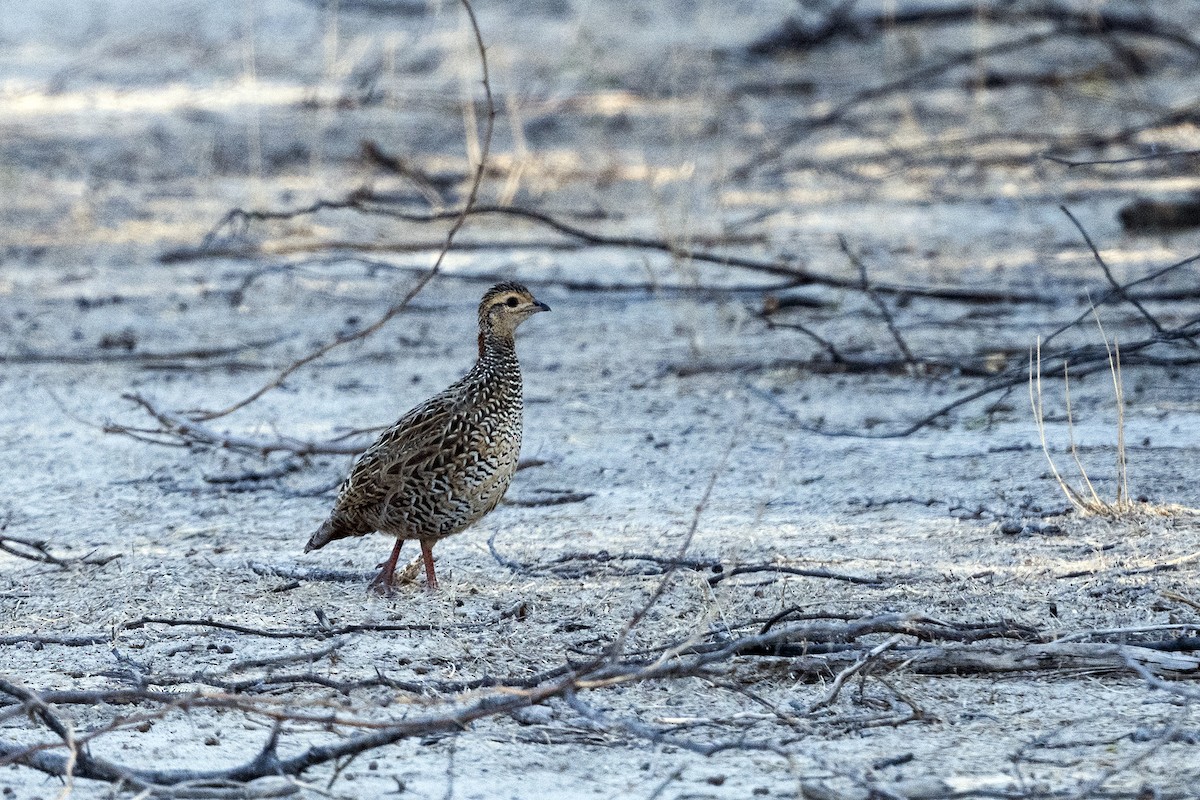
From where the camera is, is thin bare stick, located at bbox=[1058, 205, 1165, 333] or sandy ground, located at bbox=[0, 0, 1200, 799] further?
thin bare stick, located at bbox=[1058, 205, 1165, 333]

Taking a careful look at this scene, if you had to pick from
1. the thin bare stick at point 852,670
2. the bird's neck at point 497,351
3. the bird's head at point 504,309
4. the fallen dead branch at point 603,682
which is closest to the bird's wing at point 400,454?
the bird's neck at point 497,351

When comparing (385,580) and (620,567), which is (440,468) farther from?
(620,567)

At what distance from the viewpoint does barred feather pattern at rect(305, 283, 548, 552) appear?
4.89 meters

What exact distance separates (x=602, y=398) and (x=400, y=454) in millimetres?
2667

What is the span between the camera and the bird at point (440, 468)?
489cm

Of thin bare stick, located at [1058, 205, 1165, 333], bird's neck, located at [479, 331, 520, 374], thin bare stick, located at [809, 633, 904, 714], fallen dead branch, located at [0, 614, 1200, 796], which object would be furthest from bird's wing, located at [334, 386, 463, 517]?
thin bare stick, located at [1058, 205, 1165, 333]

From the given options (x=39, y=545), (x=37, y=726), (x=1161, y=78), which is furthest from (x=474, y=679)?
(x=1161, y=78)

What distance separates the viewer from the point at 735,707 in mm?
4012

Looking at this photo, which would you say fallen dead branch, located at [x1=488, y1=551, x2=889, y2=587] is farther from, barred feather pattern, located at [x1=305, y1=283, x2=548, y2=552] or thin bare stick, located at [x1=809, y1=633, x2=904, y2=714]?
thin bare stick, located at [x1=809, y1=633, x2=904, y2=714]

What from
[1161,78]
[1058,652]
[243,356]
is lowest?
[243,356]

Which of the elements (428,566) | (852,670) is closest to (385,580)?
(428,566)

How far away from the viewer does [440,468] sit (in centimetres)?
490

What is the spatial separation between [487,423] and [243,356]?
154 inches

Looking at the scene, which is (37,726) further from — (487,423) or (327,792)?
(487,423)
